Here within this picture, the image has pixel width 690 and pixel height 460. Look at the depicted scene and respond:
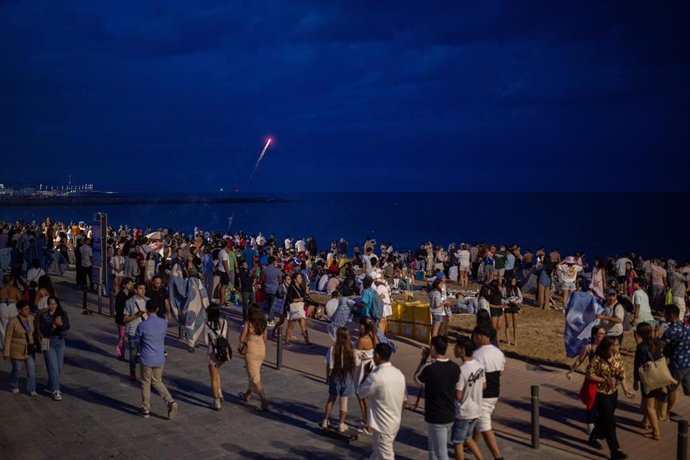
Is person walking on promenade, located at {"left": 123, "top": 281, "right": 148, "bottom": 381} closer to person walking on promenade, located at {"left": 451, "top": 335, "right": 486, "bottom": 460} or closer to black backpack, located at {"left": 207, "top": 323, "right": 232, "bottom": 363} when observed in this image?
black backpack, located at {"left": 207, "top": 323, "right": 232, "bottom": 363}

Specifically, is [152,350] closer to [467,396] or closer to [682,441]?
[467,396]

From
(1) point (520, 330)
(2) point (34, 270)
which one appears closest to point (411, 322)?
(1) point (520, 330)

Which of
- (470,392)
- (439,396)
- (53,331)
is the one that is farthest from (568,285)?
(53,331)

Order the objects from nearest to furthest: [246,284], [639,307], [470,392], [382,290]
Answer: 1. [470,392]
2. [639,307]
3. [382,290]
4. [246,284]

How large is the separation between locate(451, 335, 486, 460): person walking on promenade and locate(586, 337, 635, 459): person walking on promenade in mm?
1909

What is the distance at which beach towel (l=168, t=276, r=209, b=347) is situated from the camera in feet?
41.8

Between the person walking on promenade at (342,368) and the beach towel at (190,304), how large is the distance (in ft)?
18.0

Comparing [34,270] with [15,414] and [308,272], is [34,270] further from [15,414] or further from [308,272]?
[308,272]

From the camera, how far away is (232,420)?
8.75 meters

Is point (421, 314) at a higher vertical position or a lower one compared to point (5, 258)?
lower

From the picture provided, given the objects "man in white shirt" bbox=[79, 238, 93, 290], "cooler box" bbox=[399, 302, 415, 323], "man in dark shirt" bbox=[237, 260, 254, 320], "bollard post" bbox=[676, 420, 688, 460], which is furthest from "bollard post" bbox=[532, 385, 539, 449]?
"man in white shirt" bbox=[79, 238, 93, 290]

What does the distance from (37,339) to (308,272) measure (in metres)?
14.0

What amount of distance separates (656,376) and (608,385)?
1.01m

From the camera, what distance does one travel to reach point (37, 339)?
356 inches
